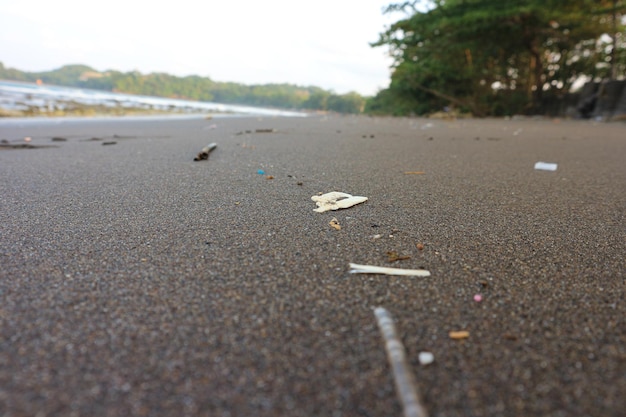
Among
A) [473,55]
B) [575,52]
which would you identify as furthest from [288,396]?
[575,52]

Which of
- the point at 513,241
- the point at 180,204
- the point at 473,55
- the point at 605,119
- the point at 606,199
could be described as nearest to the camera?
the point at 513,241

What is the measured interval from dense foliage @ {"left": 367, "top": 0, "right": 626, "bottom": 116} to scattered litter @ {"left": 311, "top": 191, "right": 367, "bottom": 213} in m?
10.2

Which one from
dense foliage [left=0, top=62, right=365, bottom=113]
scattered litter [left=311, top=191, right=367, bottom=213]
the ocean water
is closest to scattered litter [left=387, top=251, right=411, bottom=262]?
scattered litter [left=311, top=191, right=367, bottom=213]

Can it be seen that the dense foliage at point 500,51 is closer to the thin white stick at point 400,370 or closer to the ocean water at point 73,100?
the ocean water at point 73,100

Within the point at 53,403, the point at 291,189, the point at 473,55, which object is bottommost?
the point at 53,403

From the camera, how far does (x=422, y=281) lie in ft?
2.77

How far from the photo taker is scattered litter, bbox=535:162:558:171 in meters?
2.30

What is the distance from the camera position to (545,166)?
237 cm

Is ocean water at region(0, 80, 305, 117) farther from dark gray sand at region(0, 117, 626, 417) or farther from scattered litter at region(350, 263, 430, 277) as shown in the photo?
scattered litter at region(350, 263, 430, 277)

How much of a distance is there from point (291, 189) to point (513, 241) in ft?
3.20

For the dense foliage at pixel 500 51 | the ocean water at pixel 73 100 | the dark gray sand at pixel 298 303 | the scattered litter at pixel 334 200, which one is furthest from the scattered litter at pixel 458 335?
the ocean water at pixel 73 100

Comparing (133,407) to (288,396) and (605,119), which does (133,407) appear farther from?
(605,119)

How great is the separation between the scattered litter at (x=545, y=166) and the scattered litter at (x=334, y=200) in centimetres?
151

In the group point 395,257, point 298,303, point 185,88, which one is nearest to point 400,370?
point 298,303
